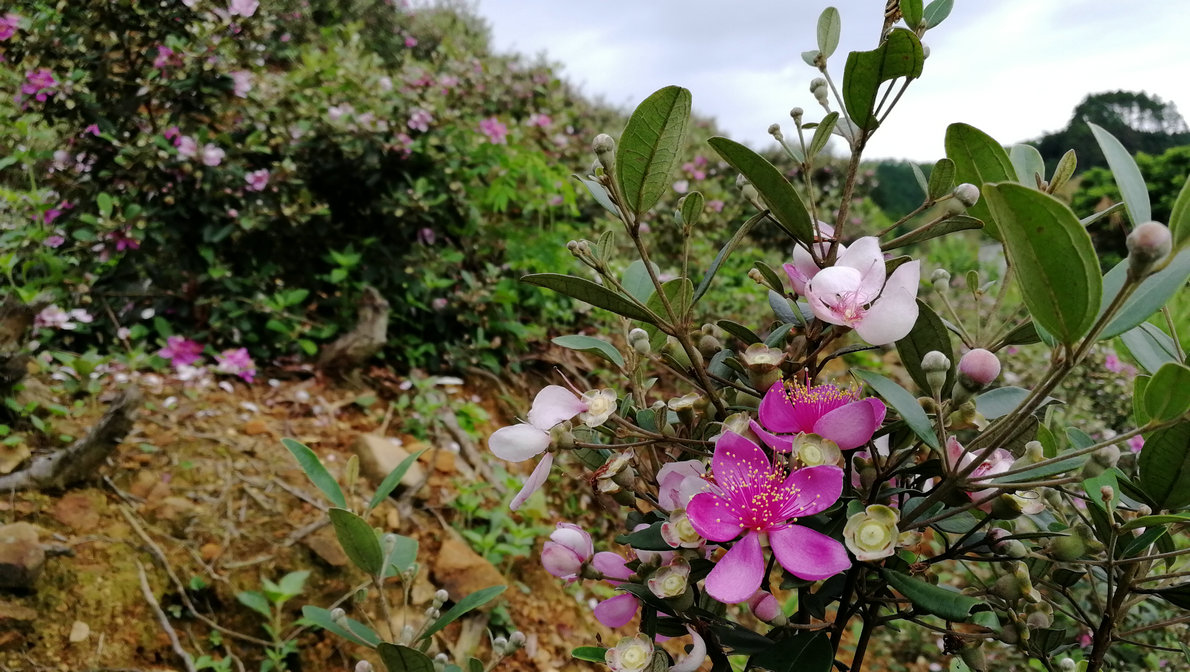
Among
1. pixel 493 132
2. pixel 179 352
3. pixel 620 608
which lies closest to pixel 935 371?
pixel 620 608

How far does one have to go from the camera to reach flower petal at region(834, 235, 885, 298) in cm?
52

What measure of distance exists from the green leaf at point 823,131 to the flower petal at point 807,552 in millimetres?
326

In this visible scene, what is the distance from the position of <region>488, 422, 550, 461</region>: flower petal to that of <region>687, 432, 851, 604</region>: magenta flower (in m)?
0.13

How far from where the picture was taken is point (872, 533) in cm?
47

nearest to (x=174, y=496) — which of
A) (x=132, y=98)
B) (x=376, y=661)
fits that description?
(x=376, y=661)

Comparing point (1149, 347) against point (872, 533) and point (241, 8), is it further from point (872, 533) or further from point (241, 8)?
point (241, 8)

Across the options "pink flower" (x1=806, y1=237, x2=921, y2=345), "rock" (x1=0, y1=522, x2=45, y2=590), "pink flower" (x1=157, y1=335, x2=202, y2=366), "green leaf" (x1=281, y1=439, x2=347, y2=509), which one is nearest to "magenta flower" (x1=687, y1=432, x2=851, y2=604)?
"pink flower" (x1=806, y1=237, x2=921, y2=345)

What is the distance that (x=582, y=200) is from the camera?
405cm

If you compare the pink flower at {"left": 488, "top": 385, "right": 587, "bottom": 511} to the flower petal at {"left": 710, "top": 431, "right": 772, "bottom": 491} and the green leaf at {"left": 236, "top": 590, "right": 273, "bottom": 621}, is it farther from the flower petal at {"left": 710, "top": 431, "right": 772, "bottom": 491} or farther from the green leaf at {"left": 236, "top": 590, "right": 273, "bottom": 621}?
the green leaf at {"left": 236, "top": 590, "right": 273, "bottom": 621}

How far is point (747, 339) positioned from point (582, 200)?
3.54 meters

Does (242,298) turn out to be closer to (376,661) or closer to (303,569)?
(303,569)

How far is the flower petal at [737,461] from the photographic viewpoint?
0.52 m

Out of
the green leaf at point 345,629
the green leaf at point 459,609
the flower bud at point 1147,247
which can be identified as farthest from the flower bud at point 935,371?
the green leaf at point 345,629

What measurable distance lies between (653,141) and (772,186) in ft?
0.32
